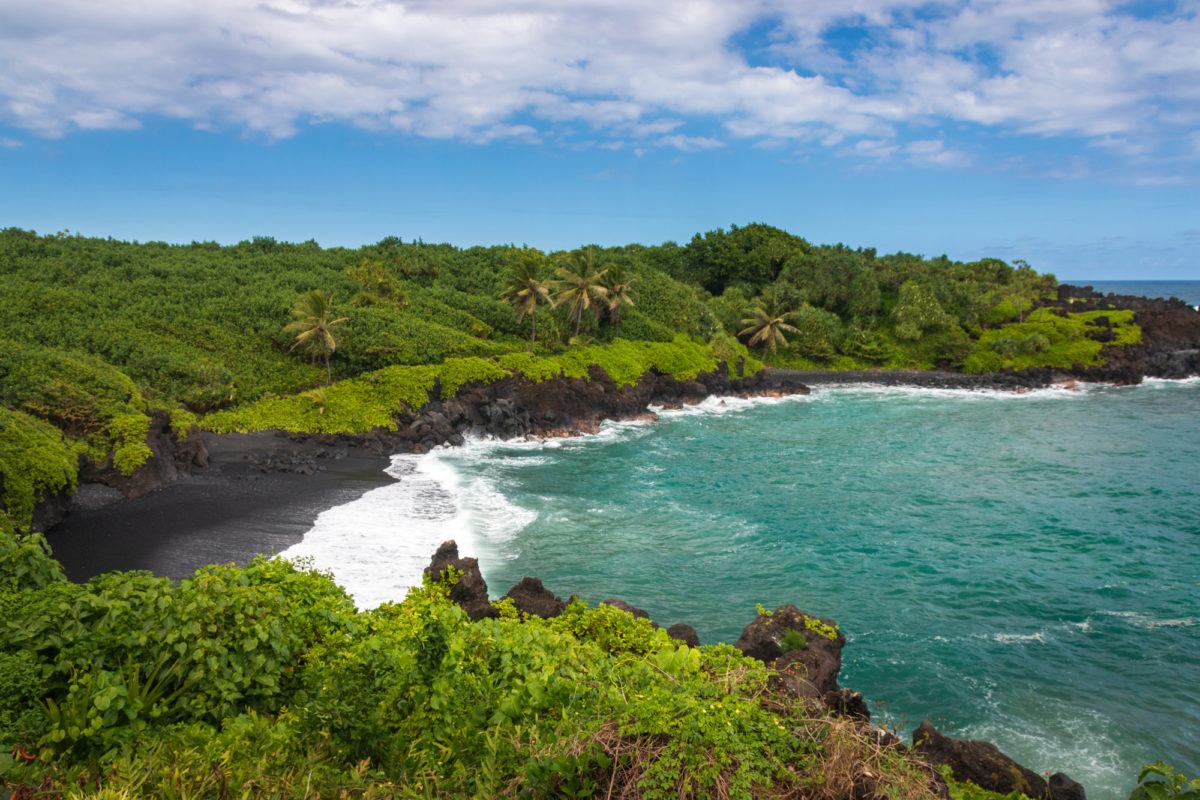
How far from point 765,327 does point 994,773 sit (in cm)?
6789

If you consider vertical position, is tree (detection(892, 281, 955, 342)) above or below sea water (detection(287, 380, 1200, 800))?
above

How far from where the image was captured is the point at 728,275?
9769 cm

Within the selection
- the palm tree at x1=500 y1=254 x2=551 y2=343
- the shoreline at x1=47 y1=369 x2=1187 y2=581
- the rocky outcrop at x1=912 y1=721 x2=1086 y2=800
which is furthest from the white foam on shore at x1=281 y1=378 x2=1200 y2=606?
the palm tree at x1=500 y1=254 x2=551 y2=343

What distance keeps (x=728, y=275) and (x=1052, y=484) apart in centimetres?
6249

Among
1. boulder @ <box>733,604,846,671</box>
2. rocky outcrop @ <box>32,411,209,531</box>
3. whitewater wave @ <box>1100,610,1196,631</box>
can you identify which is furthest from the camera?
rocky outcrop @ <box>32,411,209,531</box>

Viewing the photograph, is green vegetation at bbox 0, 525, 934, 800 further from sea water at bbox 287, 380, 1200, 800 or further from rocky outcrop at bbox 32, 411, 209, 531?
rocky outcrop at bbox 32, 411, 209, 531

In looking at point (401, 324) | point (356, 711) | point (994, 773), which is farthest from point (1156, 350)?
point (356, 711)

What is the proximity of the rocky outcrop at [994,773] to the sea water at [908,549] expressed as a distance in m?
1.30

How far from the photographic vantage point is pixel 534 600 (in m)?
19.5

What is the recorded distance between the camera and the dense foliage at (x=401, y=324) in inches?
1448

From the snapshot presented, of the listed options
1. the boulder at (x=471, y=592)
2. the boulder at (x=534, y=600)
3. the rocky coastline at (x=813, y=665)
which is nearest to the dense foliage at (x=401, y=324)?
the boulder at (x=471, y=592)

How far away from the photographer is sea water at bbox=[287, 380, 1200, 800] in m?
19.4

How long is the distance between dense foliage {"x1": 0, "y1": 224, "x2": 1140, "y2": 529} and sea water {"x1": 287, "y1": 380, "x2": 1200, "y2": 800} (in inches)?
411

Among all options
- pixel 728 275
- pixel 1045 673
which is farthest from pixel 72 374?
pixel 728 275
